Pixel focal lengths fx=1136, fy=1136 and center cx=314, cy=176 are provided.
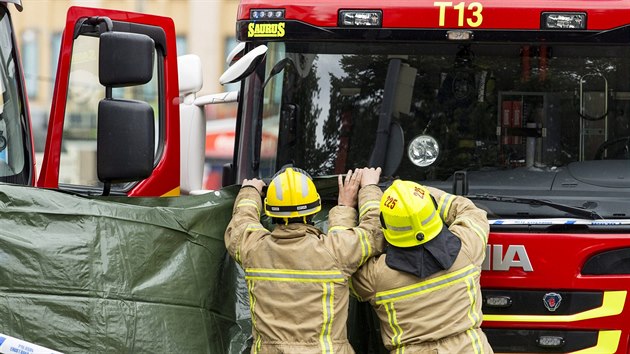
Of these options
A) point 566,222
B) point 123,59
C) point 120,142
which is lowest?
point 566,222

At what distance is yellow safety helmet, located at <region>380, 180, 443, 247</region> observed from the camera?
4.79 meters

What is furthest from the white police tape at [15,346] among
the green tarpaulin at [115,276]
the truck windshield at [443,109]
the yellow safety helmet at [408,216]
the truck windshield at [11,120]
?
the truck windshield at [443,109]

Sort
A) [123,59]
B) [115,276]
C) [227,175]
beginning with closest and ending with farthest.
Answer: [115,276], [123,59], [227,175]

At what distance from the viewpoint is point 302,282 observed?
492cm

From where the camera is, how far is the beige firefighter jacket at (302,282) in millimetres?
4910

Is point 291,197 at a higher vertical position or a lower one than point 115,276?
higher

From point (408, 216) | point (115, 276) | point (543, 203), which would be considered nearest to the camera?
point (408, 216)

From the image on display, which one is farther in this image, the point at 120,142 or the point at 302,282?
the point at 120,142

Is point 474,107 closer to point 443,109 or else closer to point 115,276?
point 443,109

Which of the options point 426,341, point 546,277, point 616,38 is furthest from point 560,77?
point 426,341

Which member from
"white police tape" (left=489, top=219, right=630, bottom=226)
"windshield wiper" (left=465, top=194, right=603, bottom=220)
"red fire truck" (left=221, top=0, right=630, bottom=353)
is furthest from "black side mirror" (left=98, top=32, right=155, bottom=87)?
"white police tape" (left=489, top=219, right=630, bottom=226)

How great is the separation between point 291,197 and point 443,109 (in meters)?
1.27

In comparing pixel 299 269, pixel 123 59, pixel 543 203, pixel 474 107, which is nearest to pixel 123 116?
pixel 123 59

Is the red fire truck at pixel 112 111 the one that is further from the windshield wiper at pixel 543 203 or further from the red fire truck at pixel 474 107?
the windshield wiper at pixel 543 203
